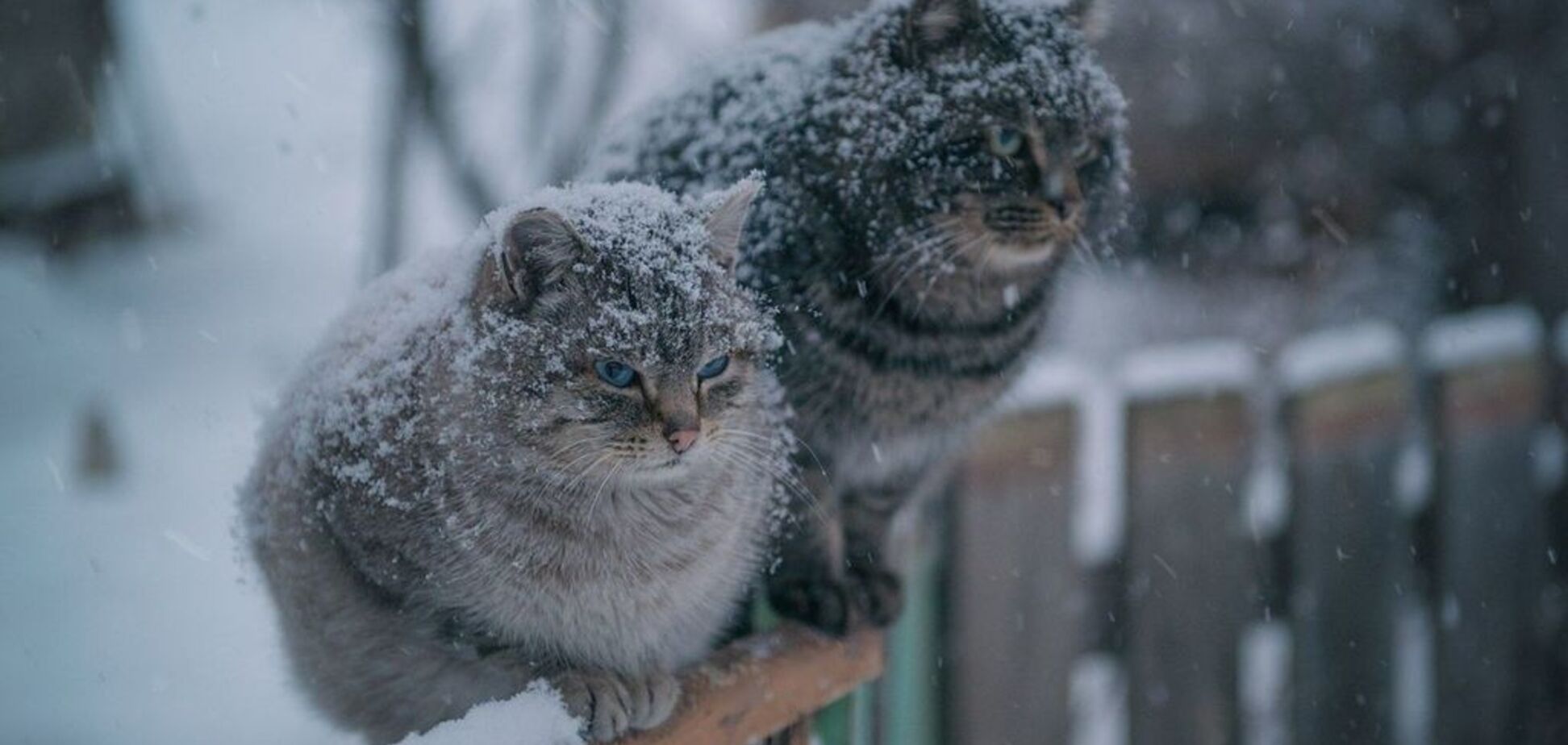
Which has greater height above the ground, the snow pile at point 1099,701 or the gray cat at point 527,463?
the gray cat at point 527,463

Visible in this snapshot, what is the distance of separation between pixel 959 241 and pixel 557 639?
2.41 ft

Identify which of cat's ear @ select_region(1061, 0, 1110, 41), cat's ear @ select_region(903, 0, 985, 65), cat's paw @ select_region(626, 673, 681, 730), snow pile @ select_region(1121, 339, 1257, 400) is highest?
cat's ear @ select_region(1061, 0, 1110, 41)

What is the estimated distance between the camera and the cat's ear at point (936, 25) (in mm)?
1660

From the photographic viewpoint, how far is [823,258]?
69.1 inches

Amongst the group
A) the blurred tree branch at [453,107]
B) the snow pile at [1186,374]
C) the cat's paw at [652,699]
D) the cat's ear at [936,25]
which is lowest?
the cat's paw at [652,699]

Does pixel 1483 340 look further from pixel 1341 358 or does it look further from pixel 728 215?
pixel 728 215

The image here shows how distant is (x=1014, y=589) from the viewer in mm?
2750

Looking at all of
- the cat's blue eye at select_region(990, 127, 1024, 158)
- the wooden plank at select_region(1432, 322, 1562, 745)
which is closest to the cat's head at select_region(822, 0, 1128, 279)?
the cat's blue eye at select_region(990, 127, 1024, 158)

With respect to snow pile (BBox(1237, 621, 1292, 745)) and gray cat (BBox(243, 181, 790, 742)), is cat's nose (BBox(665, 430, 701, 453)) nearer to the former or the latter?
gray cat (BBox(243, 181, 790, 742))

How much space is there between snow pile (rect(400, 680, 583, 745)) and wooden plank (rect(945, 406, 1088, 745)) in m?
1.53

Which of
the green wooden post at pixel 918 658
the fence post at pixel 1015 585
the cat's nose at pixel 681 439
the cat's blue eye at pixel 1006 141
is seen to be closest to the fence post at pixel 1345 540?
the fence post at pixel 1015 585

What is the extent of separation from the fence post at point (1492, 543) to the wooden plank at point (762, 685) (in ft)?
6.52

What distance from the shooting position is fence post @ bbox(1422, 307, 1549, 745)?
3.14 meters

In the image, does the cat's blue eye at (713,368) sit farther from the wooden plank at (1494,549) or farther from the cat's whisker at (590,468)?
the wooden plank at (1494,549)
